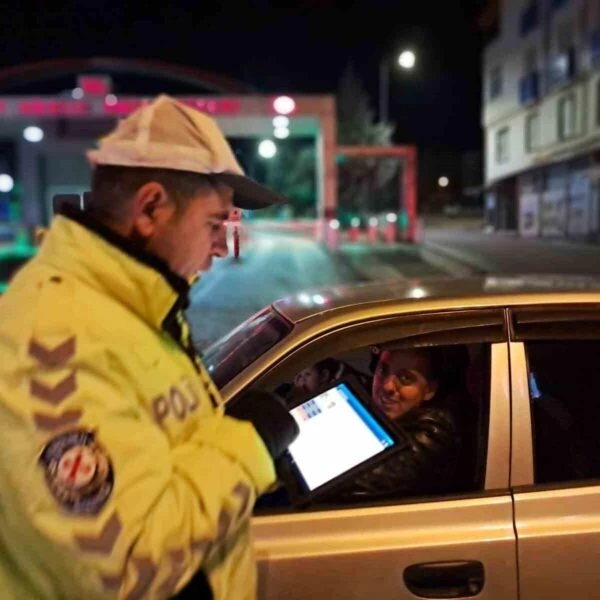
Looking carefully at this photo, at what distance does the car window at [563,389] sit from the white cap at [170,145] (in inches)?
47.5

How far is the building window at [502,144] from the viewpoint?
47.1m

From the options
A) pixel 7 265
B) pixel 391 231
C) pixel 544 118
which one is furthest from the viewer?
pixel 544 118

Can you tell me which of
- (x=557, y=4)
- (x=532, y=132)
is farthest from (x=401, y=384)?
(x=532, y=132)

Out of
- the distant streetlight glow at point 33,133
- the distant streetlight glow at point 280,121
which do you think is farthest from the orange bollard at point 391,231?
the distant streetlight glow at point 33,133

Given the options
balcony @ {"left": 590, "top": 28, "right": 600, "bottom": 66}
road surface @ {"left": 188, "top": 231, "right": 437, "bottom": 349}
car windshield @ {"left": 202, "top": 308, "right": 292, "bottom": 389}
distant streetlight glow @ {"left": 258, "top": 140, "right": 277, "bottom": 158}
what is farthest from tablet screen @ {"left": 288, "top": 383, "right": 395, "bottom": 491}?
balcony @ {"left": 590, "top": 28, "right": 600, "bottom": 66}

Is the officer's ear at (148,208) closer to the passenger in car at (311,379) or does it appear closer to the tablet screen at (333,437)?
the tablet screen at (333,437)

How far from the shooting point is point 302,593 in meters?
2.23

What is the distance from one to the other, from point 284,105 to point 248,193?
78.7 ft

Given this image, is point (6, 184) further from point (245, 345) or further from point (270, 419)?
point (270, 419)

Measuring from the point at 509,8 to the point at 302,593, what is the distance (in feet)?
155

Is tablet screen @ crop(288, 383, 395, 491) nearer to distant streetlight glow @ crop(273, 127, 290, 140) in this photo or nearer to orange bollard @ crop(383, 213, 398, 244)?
distant streetlight glow @ crop(273, 127, 290, 140)

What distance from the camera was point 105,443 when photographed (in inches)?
53.4

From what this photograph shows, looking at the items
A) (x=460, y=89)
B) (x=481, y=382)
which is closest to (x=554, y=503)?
(x=481, y=382)

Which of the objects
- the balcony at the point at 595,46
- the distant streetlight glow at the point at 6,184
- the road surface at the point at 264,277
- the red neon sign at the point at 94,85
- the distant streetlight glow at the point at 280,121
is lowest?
the road surface at the point at 264,277
